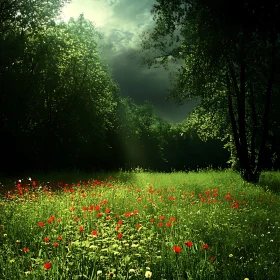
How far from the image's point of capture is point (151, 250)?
459 cm

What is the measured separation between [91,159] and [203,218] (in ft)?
90.7

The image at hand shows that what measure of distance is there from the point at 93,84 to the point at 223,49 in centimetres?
1774

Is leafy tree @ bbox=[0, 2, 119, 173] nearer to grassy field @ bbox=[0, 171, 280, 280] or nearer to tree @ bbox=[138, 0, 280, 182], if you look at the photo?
tree @ bbox=[138, 0, 280, 182]

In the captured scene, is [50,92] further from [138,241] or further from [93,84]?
[138,241]

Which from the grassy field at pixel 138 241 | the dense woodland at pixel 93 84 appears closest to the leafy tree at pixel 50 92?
the dense woodland at pixel 93 84

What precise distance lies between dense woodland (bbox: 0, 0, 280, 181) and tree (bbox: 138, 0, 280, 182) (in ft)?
0.14

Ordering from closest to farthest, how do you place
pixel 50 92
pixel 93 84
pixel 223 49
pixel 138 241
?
1. pixel 138 241
2. pixel 223 49
3. pixel 50 92
4. pixel 93 84

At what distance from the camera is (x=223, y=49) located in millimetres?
10625

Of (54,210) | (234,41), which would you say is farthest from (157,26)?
(54,210)

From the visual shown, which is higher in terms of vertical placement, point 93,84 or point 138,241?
point 93,84

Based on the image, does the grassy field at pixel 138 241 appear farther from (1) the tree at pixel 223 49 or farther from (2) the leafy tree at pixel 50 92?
(2) the leafy tree at pixel 50 92

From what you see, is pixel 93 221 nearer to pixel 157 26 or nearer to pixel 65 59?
pixel 157 26

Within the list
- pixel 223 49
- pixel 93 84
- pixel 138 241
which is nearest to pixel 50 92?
pixel 93 84

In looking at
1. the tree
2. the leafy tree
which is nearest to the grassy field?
the tree
